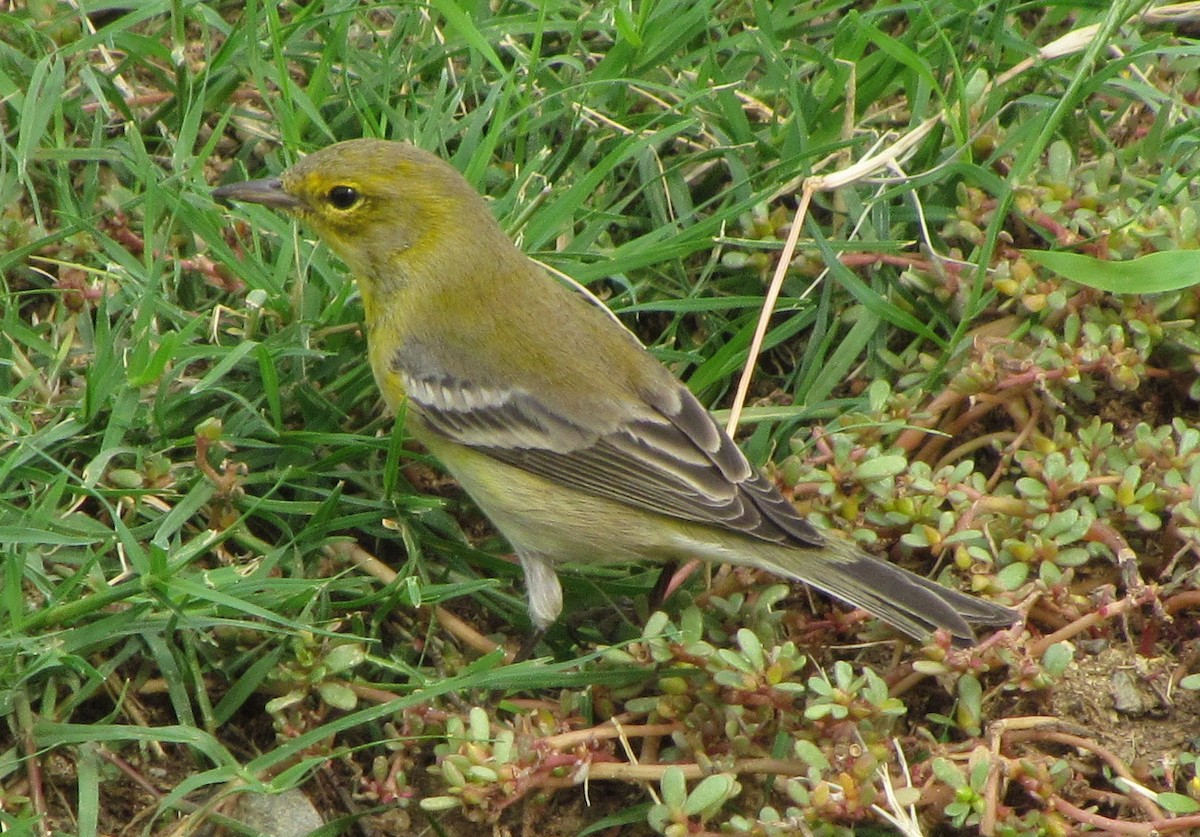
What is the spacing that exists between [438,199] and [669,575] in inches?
57.7

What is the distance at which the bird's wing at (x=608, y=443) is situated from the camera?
4.94 m

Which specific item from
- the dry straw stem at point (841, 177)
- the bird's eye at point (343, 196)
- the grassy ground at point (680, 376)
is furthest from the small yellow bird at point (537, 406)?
the dry straw stem at point (841, 177)

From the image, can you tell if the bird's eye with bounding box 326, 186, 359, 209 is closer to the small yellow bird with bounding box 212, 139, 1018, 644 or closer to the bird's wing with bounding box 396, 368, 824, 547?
the small yellow bird with bounding box 212, 139, 1018, 644

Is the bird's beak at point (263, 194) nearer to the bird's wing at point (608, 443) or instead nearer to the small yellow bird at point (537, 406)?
the small yellow bird at point (537, 406)

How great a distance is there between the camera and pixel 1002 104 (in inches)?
233

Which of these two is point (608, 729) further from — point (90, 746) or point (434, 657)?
point (90, 746)

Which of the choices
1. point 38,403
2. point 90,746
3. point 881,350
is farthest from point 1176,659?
point 38,403

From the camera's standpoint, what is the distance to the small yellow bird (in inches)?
189

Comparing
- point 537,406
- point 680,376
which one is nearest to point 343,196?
point 537,406

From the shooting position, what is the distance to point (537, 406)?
5.17 m

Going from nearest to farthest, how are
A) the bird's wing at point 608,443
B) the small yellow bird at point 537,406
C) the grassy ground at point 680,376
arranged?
the grassy ground at point 680,376 → the small yellow bird at point 537,406 → the bird's wing at point 608,443

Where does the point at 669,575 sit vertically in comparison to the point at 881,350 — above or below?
below

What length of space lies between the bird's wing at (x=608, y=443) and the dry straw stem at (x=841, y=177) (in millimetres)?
343

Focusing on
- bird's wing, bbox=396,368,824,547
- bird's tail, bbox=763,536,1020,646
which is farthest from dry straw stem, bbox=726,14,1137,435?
bird's tail, bbox=763,536,1020,646
